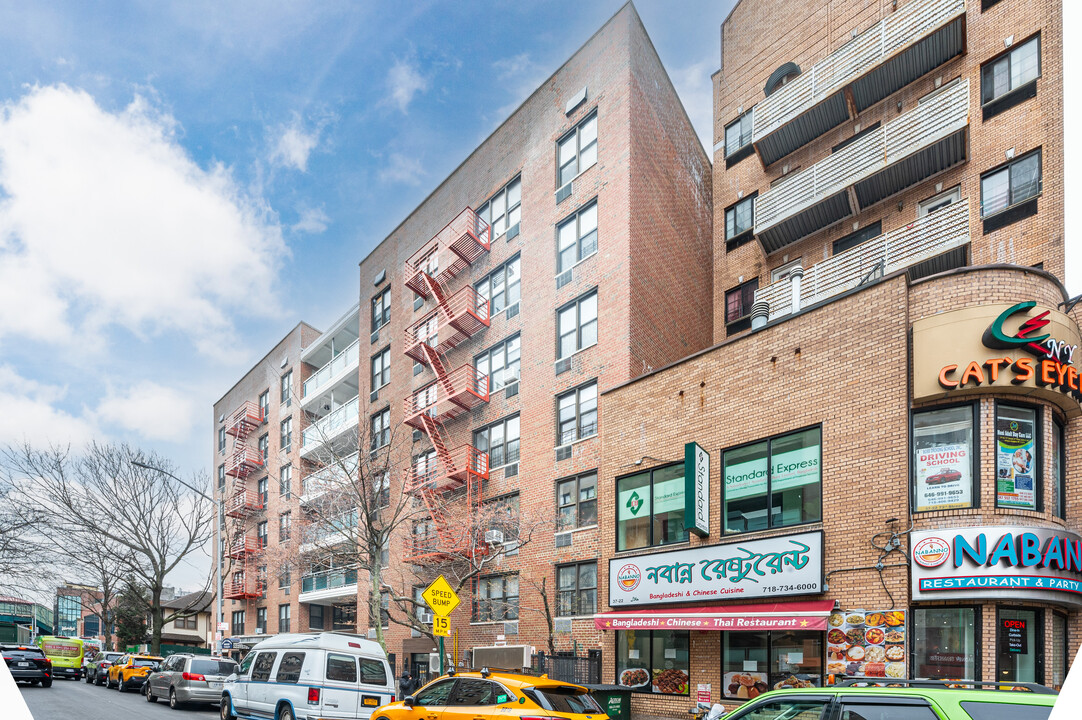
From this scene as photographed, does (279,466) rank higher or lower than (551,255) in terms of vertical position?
lower

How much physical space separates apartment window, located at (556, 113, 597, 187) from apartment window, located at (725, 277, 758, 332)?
6506 millimetres

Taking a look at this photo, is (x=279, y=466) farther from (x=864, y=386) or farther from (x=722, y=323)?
(x=864, y=386)

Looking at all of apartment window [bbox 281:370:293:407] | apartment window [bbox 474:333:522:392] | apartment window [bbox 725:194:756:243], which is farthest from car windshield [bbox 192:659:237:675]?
apartment window [bbox 281:370:293:407]

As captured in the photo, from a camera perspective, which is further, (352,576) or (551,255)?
(352,576)

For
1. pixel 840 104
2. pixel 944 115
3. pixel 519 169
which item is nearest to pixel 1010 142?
pixel 944 115

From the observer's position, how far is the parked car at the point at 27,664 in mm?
30672

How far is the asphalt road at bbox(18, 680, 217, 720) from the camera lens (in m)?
20.5

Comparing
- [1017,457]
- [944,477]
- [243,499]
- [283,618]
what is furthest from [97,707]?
[243,499]

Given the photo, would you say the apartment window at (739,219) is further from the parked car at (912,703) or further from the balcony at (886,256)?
the parked car at (912,703)

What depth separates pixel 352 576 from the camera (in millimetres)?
40906

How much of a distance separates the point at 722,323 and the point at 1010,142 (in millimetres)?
10000

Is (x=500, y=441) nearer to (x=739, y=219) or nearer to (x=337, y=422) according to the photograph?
(x=739, y=219)

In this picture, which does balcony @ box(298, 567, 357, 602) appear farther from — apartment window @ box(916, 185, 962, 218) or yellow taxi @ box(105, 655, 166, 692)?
apartment window @ box(916, 185, 962, 218)

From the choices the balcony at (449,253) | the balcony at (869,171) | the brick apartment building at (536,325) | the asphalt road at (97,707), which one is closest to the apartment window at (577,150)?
the brick apartment building at (536,325)
